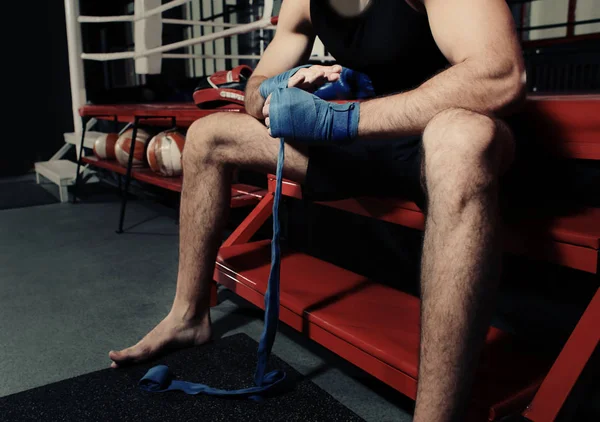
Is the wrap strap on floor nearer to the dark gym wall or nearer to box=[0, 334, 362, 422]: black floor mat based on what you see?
box=[0, 334, 362, 422]: black floor mat

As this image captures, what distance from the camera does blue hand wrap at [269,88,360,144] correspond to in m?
0.95

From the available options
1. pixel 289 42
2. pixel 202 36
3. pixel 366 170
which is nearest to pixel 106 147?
pixel 202 36

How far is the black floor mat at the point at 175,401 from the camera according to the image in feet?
3.43

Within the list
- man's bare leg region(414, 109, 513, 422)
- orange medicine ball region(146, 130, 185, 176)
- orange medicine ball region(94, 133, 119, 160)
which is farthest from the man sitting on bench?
orange medicine ball region(94, 133, 119, 160)

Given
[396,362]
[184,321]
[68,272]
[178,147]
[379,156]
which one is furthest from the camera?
[178,147]

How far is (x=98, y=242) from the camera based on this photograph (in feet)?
8.05

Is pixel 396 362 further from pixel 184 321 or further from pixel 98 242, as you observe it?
pixel 98 242

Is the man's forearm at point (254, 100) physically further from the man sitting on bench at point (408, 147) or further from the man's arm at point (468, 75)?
the man's arm at point (468, 75)

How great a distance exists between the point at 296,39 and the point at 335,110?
1.76 feet

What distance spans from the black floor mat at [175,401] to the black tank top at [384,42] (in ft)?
2.31

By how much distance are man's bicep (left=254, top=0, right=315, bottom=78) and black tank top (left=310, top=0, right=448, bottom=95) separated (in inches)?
5.8

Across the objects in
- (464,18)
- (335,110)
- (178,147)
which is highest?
(464,18)

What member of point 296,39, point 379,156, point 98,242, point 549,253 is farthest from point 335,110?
point 98,242

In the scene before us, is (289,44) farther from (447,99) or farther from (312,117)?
(447,99)
